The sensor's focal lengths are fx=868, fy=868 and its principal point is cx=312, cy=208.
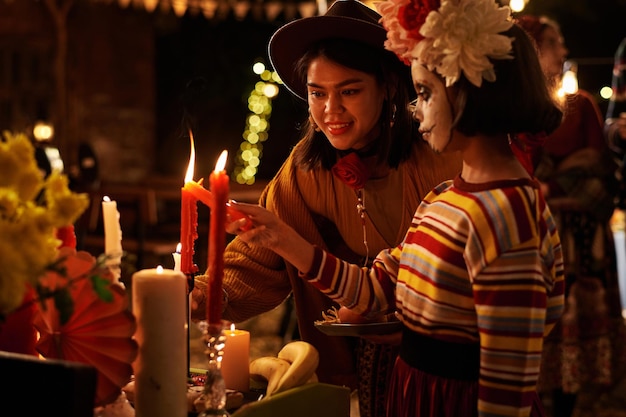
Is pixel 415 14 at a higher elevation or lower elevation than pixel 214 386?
higher

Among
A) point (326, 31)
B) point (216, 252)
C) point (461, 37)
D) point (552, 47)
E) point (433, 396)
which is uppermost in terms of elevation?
point (552, 47)

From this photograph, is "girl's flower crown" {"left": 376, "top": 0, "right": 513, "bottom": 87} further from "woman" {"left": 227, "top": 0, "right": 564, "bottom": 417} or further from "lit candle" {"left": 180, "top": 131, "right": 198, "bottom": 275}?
"lit candle" {"left": 180, "top": 131, "right": 198, "bottom": 275}

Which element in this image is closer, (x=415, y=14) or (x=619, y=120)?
(x=415, y=14)

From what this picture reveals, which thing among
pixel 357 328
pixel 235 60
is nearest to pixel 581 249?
pixel 357 328

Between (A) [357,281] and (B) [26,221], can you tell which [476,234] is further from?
(B) [26,221]

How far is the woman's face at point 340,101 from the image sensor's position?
213cm

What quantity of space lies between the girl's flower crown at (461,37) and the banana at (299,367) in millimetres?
531

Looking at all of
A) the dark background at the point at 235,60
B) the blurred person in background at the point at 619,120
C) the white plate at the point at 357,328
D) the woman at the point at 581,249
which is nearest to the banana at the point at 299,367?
the white plate at the point at 357,328

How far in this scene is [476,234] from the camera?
56.0 inches

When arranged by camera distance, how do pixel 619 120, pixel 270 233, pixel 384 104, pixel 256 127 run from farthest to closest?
pixel 256 127 < pixel 619 120 < pixel 384 104 < pixel 270 233

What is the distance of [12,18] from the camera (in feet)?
30.8

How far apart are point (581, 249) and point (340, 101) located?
2700 millimetres

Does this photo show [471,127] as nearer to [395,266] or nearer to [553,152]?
[395,266]

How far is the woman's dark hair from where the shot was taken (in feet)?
4.77
